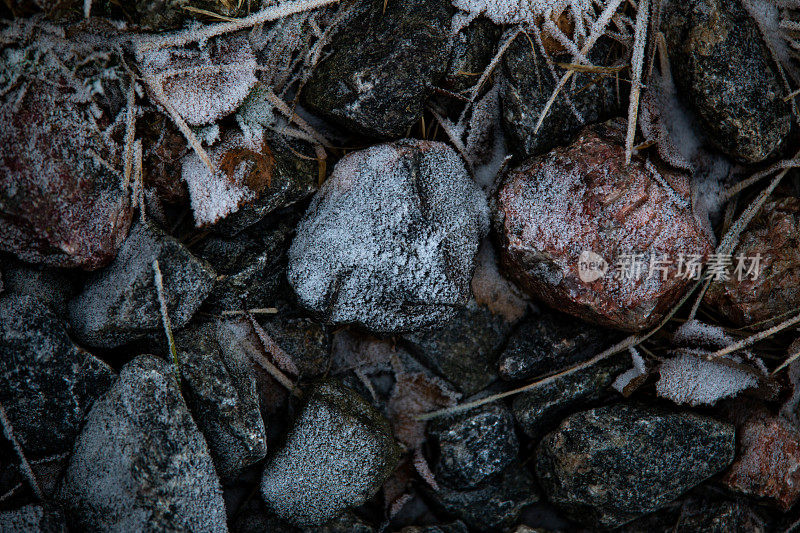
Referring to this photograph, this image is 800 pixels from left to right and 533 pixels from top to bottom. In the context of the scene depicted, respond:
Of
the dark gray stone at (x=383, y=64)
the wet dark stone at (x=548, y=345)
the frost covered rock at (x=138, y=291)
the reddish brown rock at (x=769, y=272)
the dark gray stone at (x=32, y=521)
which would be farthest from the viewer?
the wet dark stone at (x=548, y=345)

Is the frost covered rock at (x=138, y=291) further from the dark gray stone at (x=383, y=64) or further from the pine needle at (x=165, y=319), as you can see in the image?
the dark gray stone at (x=383, y=64)

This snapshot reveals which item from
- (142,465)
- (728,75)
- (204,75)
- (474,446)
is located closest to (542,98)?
(728,75)

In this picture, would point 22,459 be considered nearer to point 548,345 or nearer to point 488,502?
point 488,502

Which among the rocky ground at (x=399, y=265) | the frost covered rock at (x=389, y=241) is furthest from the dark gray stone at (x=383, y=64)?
the frost covered rock at (x=389, y=241)

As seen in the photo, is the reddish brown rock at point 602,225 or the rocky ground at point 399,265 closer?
the rocky ground at point 399,265

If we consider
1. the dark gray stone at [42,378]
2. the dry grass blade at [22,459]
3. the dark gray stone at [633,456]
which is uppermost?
the dark gray stone at [42,378]

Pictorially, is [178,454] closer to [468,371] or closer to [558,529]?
[468,371]

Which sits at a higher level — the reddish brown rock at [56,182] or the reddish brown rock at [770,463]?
the reddish brown rock at [56,182]
